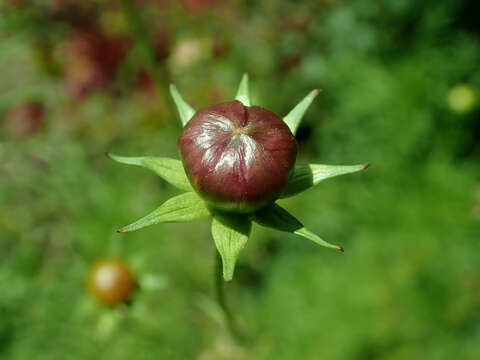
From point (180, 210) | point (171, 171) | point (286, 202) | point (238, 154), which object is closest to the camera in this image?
point (238, 154)

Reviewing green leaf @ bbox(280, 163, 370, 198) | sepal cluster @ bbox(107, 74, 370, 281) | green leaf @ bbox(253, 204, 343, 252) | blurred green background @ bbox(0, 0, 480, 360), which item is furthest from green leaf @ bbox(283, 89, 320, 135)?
blurred green background @ bbox(0, 0, 480, 360)

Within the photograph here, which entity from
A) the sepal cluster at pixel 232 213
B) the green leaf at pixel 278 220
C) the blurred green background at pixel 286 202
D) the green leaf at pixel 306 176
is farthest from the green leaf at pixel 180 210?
the blurred green background at pixel 286 202

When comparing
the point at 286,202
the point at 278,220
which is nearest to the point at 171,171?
the point at 278,220

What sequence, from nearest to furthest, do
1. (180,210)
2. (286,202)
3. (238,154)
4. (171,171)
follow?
1. (238,154)
2. (180,210)
3. (171,171)
4. (286,202)

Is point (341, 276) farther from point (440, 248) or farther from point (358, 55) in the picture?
point (358, 55)

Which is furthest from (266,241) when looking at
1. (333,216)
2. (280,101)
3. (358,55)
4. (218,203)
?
(218,203)

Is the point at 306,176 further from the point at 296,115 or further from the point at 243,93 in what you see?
the point at 243,93

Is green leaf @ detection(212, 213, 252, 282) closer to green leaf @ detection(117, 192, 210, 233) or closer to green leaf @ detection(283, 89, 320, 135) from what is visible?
green leaf @ detection(117, 192, 210, 233)
